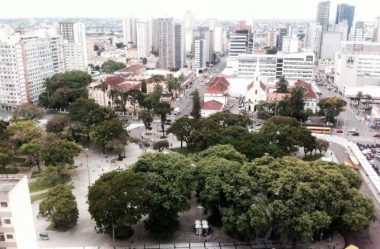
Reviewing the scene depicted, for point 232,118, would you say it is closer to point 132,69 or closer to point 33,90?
point 33,90

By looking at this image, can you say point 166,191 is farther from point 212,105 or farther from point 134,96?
point 212,105

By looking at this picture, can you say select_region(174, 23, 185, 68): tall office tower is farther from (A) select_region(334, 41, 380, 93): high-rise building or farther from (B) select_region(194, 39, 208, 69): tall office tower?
(A) select_region(334, 41, 380, 93): high-rise building

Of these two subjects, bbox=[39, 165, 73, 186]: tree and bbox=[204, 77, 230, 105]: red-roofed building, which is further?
bbox=[204, 77, 230, 105]: red-roofed building

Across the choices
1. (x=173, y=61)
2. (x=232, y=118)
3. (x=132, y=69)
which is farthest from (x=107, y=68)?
(x=232, y=118)

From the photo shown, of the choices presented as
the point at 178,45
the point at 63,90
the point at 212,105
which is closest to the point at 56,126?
the point at 63,90

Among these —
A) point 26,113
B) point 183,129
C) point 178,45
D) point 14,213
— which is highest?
point 178,45

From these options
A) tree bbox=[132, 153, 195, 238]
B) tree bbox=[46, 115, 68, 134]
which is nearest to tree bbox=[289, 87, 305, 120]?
tree bbox=[132, 153, 195, 238]
